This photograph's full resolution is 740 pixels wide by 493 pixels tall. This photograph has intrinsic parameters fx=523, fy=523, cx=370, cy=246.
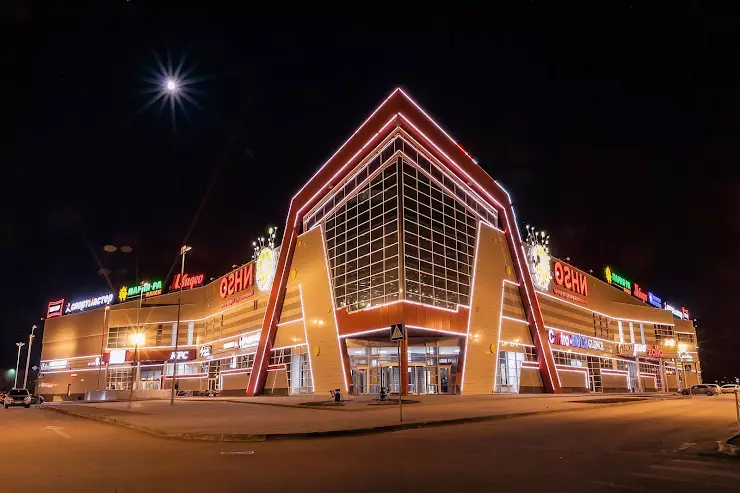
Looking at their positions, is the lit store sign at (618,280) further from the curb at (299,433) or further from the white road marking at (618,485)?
the white road marking at (618,485)

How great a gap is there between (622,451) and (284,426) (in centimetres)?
985

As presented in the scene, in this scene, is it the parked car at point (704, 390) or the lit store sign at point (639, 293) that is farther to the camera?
the lit store sign at point (639, 293)

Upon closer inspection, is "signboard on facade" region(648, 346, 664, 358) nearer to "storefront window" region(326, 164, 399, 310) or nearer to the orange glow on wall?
the orange glow on wall

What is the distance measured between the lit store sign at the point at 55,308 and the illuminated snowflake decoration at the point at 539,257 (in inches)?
3159

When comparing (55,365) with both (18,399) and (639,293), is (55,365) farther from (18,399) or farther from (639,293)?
(639,293)

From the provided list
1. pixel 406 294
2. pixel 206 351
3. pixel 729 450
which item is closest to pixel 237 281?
pixel 206 351

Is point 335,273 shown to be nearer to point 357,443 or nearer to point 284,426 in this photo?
point 284,426

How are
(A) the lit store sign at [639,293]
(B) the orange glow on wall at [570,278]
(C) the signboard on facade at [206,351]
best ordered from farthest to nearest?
(A) the lit store sign at [639,293] < (C) the signboard on facade at [206,351] < (B) the orange glow on wall at [570,278]

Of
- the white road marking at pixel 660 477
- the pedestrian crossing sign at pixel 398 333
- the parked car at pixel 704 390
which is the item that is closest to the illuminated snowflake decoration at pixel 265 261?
the pedestrian crossing sign at pixel 398 333

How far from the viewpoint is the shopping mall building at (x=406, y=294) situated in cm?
4084

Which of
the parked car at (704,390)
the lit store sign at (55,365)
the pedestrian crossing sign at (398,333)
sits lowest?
the parked car at (704,390)

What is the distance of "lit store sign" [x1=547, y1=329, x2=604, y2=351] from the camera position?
5833 cm

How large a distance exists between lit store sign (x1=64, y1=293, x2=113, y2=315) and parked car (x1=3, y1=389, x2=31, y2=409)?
46.7 metres

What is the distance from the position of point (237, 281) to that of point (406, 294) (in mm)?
34981
